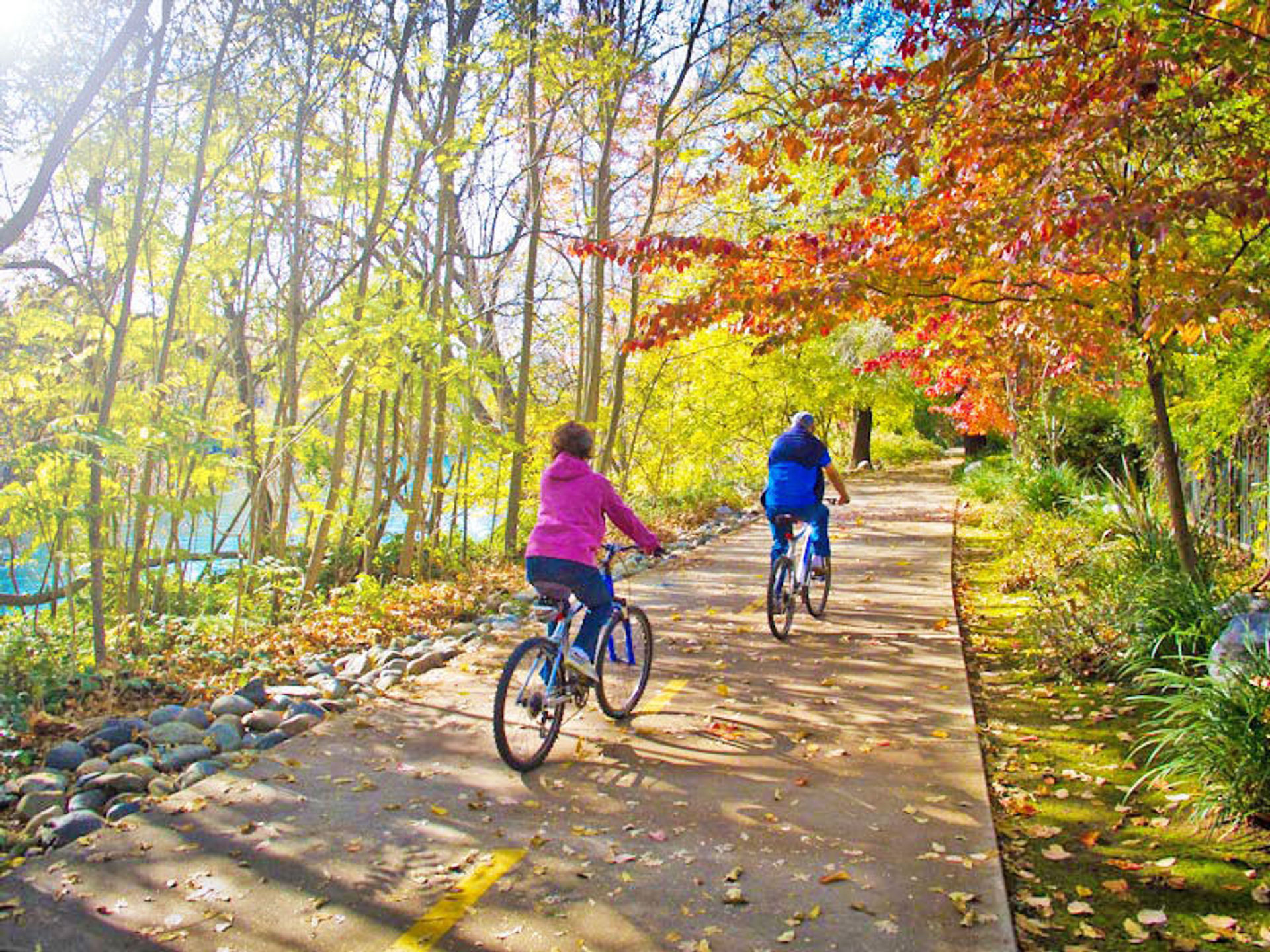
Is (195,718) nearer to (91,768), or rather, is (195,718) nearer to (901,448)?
(91,768)

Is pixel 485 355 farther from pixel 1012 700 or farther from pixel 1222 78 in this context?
pixel 1222 78

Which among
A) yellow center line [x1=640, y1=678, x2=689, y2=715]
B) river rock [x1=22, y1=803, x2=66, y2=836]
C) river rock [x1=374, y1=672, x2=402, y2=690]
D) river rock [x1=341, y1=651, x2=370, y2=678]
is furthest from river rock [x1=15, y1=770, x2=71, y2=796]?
yellow center line [x1=640, y1=678, x2=689, y2=715]

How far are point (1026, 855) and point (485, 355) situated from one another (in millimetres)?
7619

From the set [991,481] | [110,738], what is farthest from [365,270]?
[991,481]

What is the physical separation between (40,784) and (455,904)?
8.12 feet

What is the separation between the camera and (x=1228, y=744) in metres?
4.46

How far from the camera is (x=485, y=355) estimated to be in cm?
1059

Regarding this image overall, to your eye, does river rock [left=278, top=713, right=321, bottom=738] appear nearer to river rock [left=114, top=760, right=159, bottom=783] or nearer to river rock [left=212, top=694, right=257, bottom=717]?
river rock [left=212, top=694, right=257, bottom=717]

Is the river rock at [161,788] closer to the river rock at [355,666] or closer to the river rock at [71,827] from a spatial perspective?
the river rock at [71,827]

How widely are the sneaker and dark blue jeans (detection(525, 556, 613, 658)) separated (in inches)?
4.3

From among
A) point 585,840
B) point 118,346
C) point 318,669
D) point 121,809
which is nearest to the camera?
point 585,840

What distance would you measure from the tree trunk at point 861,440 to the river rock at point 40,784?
32.0 metres

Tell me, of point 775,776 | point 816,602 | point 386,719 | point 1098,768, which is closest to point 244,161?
point 386,719

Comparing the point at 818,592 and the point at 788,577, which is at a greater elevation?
the point at 788,577
